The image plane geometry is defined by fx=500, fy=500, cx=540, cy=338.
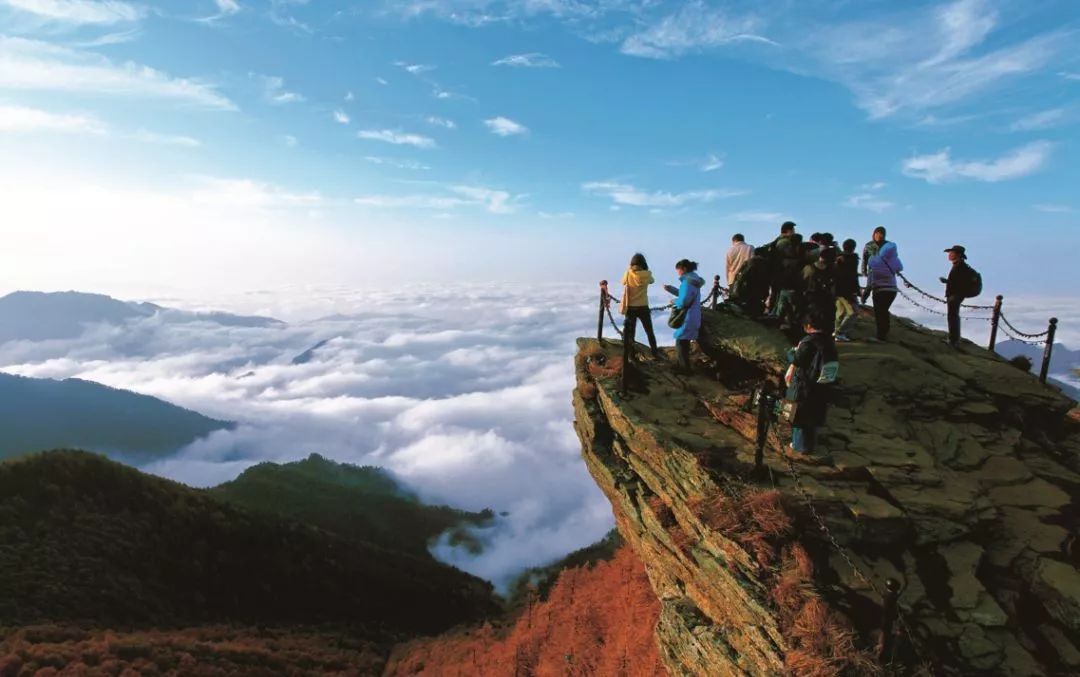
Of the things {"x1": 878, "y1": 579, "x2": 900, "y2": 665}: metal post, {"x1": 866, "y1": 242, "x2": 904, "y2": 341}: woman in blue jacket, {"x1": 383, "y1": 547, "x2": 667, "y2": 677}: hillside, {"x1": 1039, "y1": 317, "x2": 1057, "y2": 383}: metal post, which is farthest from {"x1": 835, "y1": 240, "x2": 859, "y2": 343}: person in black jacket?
{"x1": 383, "y1": 547, "x2": 667, "y2": 677}: hillside

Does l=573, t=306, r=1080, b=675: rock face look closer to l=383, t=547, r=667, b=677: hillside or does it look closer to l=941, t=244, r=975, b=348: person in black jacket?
l=941, t=244, r=975, b=348: person in black jacket

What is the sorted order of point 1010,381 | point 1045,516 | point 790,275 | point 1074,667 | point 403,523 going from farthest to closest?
point 403,523 < point 790,275 < point 1010,381 < point 1045,516 < point 1074,667

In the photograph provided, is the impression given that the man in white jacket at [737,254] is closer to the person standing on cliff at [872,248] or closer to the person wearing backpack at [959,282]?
the person standing on cliff at [872,248]

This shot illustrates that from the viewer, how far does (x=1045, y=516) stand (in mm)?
8461

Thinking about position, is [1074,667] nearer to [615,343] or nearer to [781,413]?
[781,413]

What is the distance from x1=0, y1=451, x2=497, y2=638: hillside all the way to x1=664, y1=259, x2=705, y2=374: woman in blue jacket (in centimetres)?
5005

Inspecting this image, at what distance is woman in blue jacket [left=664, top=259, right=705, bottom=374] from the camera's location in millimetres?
12086

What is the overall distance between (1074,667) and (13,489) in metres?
76.2

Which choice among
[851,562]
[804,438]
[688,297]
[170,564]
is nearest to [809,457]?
[804,438]

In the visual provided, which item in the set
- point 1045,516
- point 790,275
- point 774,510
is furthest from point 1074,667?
point 790,275

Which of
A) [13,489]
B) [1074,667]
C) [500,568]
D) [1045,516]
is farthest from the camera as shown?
[500,568]

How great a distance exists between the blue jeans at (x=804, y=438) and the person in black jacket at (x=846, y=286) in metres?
4.94

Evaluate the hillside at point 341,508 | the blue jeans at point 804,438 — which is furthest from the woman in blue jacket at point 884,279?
the hillside at point 341,508

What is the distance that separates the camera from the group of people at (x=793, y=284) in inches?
478
